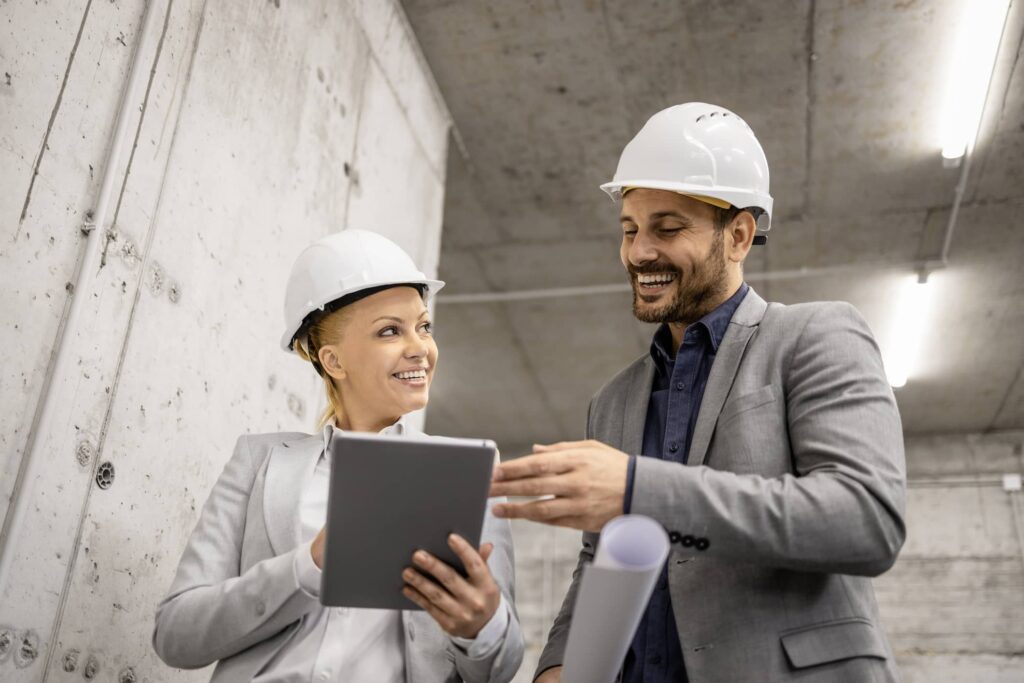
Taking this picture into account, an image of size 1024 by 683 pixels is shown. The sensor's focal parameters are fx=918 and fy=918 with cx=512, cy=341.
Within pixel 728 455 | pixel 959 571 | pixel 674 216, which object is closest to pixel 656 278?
pixel 674 216

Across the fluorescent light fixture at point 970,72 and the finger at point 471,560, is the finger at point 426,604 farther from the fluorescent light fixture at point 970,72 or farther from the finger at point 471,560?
the fluorescent light fixture at point 970,72

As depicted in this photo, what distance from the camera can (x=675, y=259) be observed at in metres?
2.33

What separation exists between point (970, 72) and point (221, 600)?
224 inches

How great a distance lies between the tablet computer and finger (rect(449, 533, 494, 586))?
2 cm

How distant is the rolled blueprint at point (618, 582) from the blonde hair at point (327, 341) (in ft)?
3.53

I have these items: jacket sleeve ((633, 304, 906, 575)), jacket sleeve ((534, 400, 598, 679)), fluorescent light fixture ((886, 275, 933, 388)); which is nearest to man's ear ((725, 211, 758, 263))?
jacket sleeve ((534, 400, 598, 679))

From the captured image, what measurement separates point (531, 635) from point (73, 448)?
10831mm

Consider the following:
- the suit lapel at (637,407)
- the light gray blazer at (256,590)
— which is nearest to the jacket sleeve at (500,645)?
the light gray blazer at (256,590)

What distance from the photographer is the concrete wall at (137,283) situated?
236 cm

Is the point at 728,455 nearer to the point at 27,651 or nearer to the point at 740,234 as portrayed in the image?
the point at 740,234

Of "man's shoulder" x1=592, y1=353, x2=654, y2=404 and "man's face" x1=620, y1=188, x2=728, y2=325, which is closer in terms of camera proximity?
"man's face" x1=620, y1=188, x2=728, y2=325

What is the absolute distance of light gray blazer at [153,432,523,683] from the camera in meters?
1.85

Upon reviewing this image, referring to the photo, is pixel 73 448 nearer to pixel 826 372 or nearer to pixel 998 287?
pixel 826 372

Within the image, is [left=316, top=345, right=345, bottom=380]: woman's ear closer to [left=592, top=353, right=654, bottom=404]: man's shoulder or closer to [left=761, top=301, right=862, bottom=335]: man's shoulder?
[left=592, top=353, right=654, bottom=404]: man's shoulder
